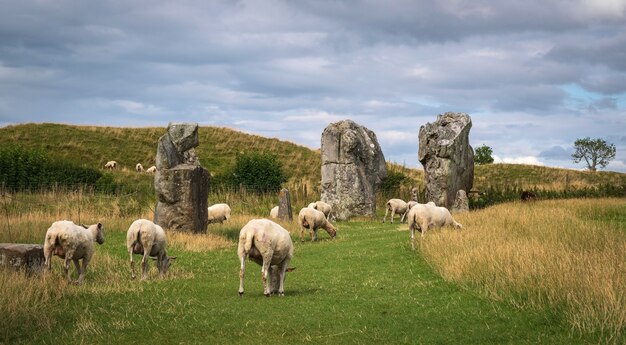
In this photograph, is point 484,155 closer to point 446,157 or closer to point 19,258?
point 446,157

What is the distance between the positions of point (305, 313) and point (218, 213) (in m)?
19.9

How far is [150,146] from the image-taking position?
6950cm

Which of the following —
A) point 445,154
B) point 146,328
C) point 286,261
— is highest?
point 445,154

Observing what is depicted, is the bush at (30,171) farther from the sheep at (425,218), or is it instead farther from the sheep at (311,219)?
the sheep at (425,218)


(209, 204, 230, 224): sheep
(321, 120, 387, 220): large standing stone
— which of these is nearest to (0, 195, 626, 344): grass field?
(209, 204, 230, 224): sheep

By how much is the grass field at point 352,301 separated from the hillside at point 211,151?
1719 inches

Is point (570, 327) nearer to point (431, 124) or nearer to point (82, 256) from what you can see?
point (82, 256)

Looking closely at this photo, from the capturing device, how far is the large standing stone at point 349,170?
37.7 metres

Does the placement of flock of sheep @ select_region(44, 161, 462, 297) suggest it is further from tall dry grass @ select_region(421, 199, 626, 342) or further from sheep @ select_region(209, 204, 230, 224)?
sheep @ select_region(209, 204, 230, 224)

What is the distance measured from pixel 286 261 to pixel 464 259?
442cm

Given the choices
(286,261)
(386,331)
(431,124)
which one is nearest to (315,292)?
(286,261)

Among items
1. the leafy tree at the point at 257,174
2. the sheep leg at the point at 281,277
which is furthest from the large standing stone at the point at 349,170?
the sheep leg at the point at 281,277

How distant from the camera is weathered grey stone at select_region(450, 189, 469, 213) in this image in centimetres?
3419

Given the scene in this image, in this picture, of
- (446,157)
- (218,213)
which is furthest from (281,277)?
(446,157)
